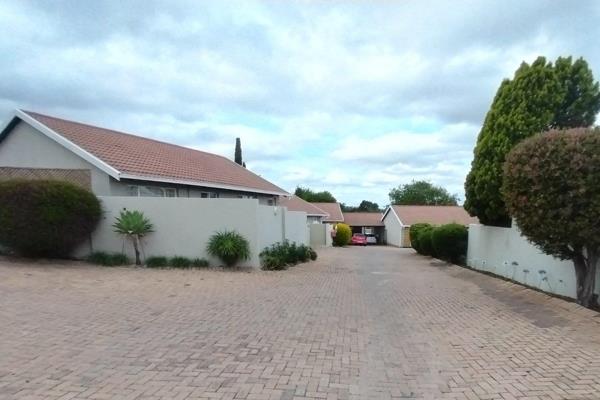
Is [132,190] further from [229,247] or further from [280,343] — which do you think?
[280,343]

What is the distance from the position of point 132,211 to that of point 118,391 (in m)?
10.5

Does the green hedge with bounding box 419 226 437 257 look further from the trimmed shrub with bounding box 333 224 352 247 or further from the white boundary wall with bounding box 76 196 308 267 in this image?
the trimmed shrub with bounding box 333 224 352 247

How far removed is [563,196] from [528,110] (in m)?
6.36

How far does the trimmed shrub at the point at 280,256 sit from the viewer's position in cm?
1466

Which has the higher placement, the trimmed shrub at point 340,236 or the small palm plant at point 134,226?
the small palm plant at point 134,226

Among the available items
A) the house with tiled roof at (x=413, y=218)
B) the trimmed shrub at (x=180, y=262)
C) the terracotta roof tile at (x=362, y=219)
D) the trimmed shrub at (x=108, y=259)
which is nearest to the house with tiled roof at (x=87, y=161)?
the trimmed shrub at (x=108, y=259)

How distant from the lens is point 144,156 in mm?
18516

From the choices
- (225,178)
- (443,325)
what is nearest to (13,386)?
(443,325)

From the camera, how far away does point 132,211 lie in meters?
14.0

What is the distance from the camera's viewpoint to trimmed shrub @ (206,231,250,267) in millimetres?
13508

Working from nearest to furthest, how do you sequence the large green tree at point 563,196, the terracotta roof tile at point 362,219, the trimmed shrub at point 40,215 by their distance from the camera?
1. the large green tree at point 563,196
2. the trimmed shrub at point 40,215
3. the terracotta roof tile at point 362,219

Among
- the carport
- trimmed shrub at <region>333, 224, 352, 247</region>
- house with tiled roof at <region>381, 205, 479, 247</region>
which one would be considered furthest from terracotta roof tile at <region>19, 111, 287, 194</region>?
the carport

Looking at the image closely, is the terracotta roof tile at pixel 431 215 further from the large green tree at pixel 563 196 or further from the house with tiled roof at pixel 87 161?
the large green tree at pixel 563 196

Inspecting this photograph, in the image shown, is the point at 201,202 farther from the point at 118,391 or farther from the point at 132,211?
the point at 118,391
